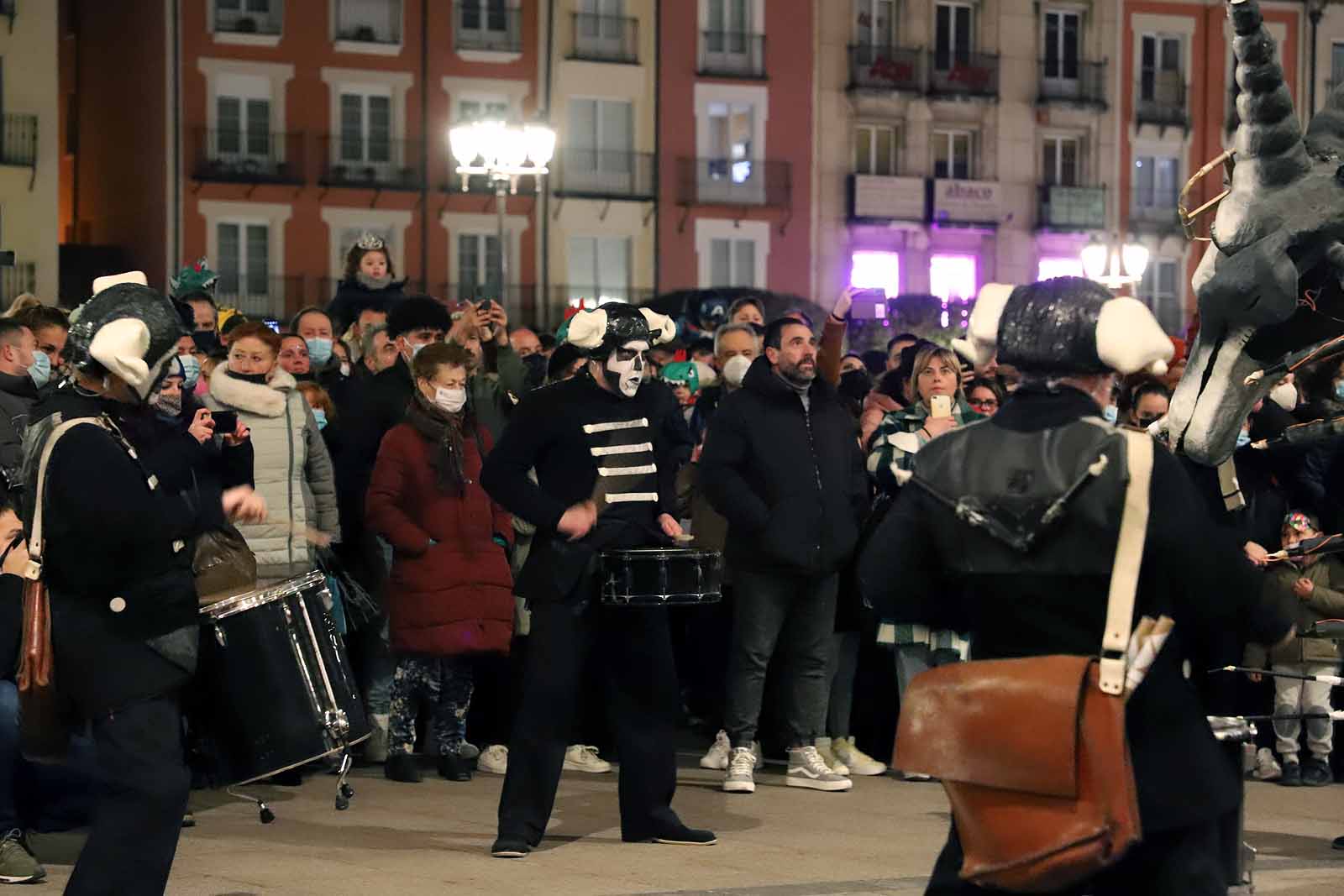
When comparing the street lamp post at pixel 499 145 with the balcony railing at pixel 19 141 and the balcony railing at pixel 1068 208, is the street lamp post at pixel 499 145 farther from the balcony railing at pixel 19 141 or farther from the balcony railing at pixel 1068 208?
the balcony railing at pixel 1068 208

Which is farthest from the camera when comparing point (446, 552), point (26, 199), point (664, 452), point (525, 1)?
point (525, 1)

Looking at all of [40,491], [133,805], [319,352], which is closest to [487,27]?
[319,352]

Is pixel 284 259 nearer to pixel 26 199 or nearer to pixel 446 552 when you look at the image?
pixel 26 199

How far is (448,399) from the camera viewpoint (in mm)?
11594

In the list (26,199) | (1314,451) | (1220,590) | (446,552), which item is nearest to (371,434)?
(446,552)

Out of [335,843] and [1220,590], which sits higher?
[1220,590]

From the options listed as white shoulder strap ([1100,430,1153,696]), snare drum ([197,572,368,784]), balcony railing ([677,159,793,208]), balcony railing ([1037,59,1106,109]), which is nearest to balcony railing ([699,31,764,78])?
balcony railing ([677,159,793,208])

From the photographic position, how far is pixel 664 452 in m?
10.1

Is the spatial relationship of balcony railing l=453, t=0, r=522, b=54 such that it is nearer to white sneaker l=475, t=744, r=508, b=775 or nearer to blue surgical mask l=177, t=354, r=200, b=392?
white sneaker l=475, t=744, r=508, b=775

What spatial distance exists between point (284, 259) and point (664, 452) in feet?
118

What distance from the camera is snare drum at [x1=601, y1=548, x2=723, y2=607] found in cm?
950

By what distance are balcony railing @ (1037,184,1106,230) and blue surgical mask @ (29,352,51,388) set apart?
39965mm

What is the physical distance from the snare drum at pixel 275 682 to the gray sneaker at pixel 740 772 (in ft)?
9.83

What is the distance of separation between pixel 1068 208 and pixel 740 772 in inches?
1555
